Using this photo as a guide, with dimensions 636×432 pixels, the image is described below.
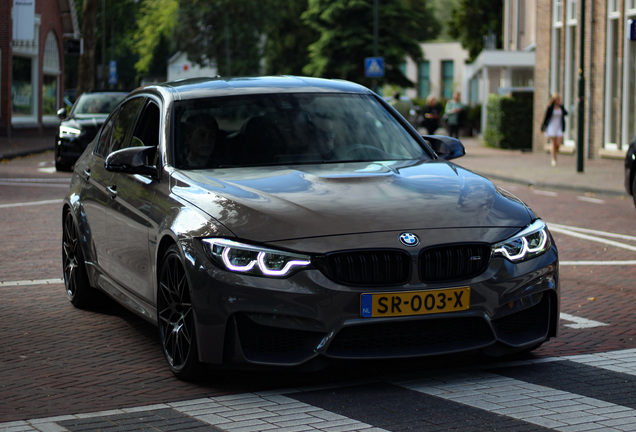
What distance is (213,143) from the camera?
638cm

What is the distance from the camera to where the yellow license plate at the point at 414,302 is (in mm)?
5090

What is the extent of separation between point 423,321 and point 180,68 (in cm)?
10444

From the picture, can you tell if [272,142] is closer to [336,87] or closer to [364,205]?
[336,87]

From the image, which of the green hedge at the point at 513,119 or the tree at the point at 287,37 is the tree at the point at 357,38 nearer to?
the tree at the point at 287,37

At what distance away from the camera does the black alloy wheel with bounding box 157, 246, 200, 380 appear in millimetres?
5422

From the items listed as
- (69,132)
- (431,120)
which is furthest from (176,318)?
(431,120)

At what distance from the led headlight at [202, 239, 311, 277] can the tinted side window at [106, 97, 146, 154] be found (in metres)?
2.20

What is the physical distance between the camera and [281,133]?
6.43 metres

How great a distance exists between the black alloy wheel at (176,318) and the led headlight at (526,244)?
150 centimetres

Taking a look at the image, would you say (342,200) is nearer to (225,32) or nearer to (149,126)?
(149,126)

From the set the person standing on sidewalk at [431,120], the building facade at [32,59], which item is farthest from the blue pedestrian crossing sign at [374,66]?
the building facade at [32,59]

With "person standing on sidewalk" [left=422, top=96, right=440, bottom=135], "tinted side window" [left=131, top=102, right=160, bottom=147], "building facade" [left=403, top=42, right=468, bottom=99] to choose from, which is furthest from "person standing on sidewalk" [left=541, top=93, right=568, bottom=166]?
"building facade" [left=403, top=42, right=468, bottom=99]

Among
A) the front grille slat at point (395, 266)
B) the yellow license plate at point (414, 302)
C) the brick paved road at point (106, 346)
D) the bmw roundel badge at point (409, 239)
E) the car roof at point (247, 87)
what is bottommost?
the brick paved road at point (106, 346)

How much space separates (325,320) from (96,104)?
798 inches
